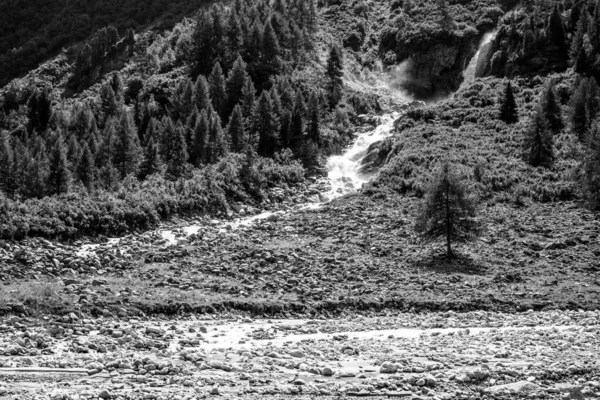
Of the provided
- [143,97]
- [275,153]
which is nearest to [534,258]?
[275,153]

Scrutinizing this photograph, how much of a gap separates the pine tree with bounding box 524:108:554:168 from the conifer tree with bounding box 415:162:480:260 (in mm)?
28596

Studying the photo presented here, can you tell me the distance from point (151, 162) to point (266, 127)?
15.6 m

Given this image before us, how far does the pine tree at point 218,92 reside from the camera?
96438 millimetres

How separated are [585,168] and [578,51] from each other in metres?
42.3

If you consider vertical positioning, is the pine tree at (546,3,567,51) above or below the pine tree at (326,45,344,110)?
above

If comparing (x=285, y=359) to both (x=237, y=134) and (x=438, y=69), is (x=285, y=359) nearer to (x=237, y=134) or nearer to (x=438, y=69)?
(x=237, y=134)

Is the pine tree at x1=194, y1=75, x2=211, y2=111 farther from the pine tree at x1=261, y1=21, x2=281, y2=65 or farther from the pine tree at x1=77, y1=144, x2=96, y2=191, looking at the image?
the pine tree at x1=77, y1=144, x2=96, y2=191

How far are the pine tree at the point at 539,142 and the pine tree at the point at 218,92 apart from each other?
1749 inches

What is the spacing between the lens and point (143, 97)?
108m

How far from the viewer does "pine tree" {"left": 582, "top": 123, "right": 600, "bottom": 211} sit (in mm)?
58013

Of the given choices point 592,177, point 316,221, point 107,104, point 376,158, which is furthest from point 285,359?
point 107,104

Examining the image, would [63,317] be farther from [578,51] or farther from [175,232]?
[578,51]

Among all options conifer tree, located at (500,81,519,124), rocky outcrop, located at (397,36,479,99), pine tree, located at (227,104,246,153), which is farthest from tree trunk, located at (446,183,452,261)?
rocky outcrop, located at (397,36,479,99)

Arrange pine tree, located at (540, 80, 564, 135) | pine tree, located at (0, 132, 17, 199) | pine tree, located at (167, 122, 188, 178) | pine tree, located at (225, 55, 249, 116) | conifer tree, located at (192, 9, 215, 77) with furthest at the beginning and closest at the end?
1. conifer tree, located at (192, 9, 215, 77)
2. pine tree, located at (225, 55, 249, 116)
3. pine tree, located at (540, 80, 564, 135)
4. pine tree, located at (167, 122, 188, 178)
5. pine tree, located at (0, 132, 17, 199)
